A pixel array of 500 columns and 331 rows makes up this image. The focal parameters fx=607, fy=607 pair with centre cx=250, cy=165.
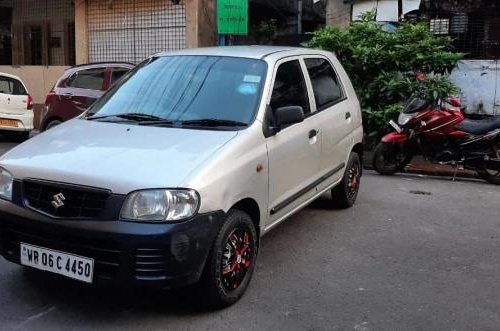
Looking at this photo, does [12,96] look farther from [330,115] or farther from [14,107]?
[330,115]

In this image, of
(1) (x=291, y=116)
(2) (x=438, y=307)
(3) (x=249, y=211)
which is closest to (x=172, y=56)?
(1) (x=291, y=116)

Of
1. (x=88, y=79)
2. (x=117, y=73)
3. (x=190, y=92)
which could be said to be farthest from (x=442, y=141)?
(x=88, y=79)

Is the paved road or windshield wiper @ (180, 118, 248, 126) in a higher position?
windshield wiper @ (180, 118, 248, 126)

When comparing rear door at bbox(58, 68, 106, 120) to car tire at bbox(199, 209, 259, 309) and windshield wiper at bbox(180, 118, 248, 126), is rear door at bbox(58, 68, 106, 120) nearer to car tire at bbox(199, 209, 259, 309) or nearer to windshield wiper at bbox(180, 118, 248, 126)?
windshield wiper at bbox(180, 118, 248, 126)

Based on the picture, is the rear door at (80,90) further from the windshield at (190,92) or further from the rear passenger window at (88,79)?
the windshield at (190,92)

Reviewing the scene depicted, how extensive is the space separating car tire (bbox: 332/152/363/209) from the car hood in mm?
2497

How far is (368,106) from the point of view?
9938mm

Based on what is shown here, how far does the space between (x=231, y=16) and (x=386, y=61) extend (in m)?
3.07

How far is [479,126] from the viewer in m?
7.93

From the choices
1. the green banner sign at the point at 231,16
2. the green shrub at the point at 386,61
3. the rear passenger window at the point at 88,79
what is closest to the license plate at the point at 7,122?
the rear passenger window at the point at 88,79

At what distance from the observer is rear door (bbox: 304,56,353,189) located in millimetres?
5387

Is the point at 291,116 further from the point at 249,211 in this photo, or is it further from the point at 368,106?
the point at 368,106

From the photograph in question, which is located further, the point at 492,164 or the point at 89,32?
the point at 89,32

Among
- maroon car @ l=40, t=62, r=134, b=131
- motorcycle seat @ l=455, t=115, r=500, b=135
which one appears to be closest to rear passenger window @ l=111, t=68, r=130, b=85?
maroon car @ l=40, t=62, r=134, b=131
